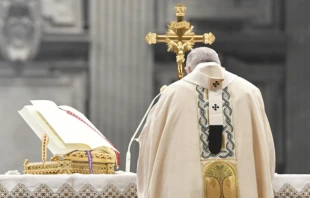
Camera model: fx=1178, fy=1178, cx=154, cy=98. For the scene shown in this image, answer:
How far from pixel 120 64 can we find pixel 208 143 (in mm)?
4642

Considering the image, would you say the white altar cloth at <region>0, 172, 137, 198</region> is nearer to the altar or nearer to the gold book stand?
the altar

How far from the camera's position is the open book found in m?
6.66

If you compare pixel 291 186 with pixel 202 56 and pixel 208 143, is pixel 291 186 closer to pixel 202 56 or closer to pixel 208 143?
pixel 208 143

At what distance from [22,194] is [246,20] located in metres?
5.18

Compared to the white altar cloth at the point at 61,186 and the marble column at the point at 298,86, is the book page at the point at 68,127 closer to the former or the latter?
the white altar cloth at the point at 61,186

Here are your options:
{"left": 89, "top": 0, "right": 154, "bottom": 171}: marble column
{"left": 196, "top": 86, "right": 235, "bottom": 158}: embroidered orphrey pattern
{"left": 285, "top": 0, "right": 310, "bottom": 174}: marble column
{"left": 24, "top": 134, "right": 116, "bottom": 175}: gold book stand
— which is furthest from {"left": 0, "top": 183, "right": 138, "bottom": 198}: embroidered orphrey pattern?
{"left": 285, "top": 0, "right": 310, "bottom": 174}: marble column

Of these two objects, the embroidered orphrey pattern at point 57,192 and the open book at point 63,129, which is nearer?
the embroidered orphrey pattern at point 57,192

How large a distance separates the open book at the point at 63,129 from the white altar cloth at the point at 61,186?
0.86 ft

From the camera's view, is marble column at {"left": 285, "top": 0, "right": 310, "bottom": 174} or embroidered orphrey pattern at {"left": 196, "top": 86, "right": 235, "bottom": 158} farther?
marble column at {"left": 285, "top": 0, "right": 310, "bottom": 174}

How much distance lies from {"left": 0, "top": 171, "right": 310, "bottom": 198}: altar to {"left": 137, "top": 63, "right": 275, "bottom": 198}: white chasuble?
0.23 m

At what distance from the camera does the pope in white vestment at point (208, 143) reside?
6141 mm

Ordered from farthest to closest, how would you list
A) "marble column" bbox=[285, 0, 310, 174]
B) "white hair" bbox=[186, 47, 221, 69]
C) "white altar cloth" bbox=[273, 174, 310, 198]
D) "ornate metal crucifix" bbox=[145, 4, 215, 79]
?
"marble column" bbox=[285, 0, 310, 174] < "ornate metal crucifix" bbox=[145, 4, 215, 79] < "white altar cloth" bbox=[273, 174, 310, 198] < "white hair" bbox=[186, 47, 221, 69]

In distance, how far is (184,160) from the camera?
6141mm

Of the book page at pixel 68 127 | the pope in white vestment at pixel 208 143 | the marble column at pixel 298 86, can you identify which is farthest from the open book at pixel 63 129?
the marble column at pixel 298 86
